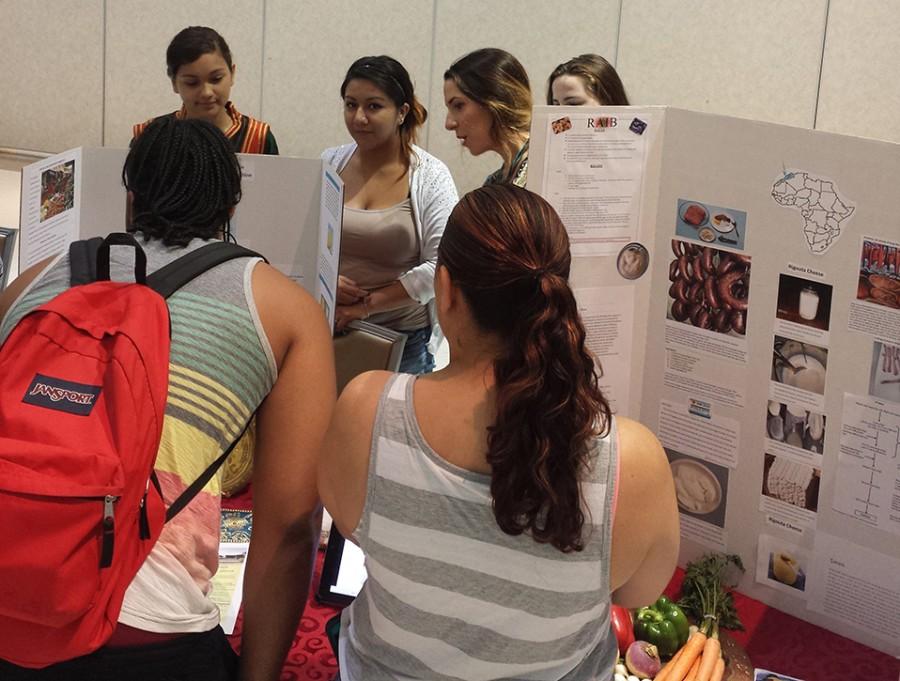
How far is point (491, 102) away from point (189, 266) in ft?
6.54

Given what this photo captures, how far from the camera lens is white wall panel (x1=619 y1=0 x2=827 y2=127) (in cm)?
692

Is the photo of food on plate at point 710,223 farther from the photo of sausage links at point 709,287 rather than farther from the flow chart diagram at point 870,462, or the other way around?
the flow chart diagram at point 870,462

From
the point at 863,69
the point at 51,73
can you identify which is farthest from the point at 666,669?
the point at 51,73

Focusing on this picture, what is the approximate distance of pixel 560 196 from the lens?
238 centimetres

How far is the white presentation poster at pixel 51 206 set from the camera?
272 cm

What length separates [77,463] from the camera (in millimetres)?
1257

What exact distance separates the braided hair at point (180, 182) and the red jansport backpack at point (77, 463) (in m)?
0.19

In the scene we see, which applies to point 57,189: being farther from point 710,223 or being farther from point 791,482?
point 791,482

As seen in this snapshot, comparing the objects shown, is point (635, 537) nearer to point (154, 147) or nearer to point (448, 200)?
point (154, 147)

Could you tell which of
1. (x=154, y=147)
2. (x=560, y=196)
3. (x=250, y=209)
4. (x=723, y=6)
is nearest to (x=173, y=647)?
(x=154, y=147)

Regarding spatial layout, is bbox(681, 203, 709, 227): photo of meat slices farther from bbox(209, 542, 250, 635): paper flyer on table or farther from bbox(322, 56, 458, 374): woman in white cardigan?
bbox(209, 542, 250, 635): paper flyer on table

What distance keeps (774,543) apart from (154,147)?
164cm

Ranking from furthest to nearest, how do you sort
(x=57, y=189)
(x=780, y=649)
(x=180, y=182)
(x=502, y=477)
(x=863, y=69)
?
(x=863, y=69) < (x=57, y=189) < (x=780, y=649) < (x=180, y=182) < (x=502, y=477)

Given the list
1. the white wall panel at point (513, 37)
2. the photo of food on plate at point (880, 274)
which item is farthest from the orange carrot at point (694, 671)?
the white wall panel at point (513, 37)
